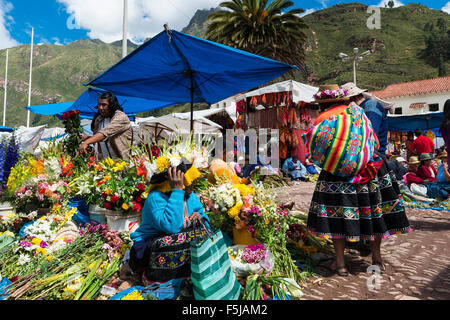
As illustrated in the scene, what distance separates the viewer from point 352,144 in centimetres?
244

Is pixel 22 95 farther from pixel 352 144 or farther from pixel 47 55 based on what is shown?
pixel 352 144

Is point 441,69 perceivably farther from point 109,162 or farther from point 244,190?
point 109,162

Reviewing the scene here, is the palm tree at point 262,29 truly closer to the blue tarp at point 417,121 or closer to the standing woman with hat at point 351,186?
the blue tarp at point 417,121

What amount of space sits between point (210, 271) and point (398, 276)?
1.89m

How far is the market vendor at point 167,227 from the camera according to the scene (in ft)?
7.02

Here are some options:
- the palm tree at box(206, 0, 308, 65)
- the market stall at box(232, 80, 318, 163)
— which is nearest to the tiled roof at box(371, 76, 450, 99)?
the palm tree at box(206, 0, 308, 65)

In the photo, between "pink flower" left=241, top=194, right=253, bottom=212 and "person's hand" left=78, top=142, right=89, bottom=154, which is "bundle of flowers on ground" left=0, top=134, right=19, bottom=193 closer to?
"person's hand" left=78, top=142, right=89, bottom=154

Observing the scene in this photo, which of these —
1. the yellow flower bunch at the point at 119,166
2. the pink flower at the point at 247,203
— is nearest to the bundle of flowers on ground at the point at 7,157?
the yellow flower bunch at the point at 119,166

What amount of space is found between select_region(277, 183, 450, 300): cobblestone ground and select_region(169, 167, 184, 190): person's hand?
136 cm

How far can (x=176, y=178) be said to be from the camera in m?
2.14

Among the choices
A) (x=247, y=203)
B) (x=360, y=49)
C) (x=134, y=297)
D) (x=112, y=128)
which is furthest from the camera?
(x=360, y=49)

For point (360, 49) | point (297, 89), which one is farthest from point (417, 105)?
point (360, 49)

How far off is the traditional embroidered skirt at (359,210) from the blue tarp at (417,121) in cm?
1399

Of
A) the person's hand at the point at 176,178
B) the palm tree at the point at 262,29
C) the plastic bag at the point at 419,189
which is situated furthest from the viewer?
the palm tree at the point at 262,29
